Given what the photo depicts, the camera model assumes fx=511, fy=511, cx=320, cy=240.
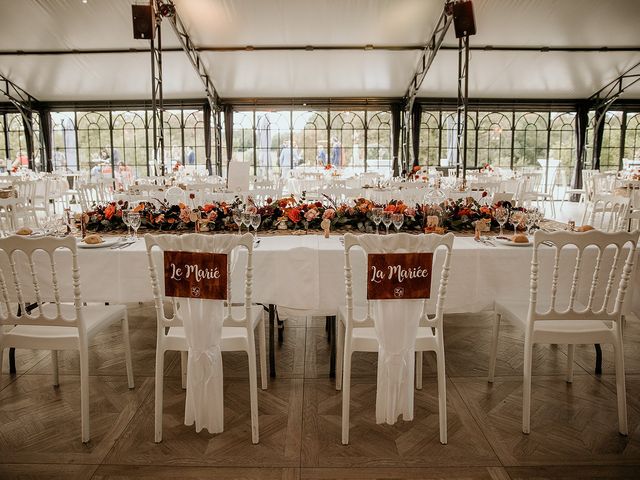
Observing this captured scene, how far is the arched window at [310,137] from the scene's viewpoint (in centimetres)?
1404

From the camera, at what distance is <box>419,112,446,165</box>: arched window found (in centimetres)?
1400

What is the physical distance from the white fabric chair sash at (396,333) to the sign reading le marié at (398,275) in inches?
1.2

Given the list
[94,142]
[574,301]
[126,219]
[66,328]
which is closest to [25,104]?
[94,142]

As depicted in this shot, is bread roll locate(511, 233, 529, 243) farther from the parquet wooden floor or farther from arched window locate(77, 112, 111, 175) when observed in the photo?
arched window locate(77, 112, 111, 175)

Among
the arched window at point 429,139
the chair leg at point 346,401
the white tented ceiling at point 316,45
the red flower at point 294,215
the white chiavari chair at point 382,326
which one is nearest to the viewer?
the white chiavari chair at point 382,326

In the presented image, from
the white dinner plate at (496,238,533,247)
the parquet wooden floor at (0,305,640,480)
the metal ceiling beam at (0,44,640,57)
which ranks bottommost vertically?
the parquet wooden floor at (0,305,640,480)

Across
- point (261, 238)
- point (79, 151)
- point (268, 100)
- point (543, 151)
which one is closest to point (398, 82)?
point (268, 100)

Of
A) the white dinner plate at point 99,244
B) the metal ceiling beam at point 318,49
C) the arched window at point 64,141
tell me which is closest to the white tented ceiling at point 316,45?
the metal ceiling beam at point 318,49

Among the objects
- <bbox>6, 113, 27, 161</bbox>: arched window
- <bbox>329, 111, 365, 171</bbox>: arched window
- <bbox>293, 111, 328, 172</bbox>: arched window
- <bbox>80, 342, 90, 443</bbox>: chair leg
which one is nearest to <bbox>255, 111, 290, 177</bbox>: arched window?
<bbox>293, 111, 328, 172</bbox>: arched window

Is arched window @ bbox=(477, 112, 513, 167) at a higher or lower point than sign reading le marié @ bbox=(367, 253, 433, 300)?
higher

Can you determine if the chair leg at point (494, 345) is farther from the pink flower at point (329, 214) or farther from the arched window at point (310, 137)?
the arched window at point (310, 137)

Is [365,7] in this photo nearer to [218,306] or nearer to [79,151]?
[218,306]

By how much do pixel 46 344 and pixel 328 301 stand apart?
1359mm

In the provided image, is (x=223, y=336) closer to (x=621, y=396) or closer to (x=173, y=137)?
(x=621, y=396)
